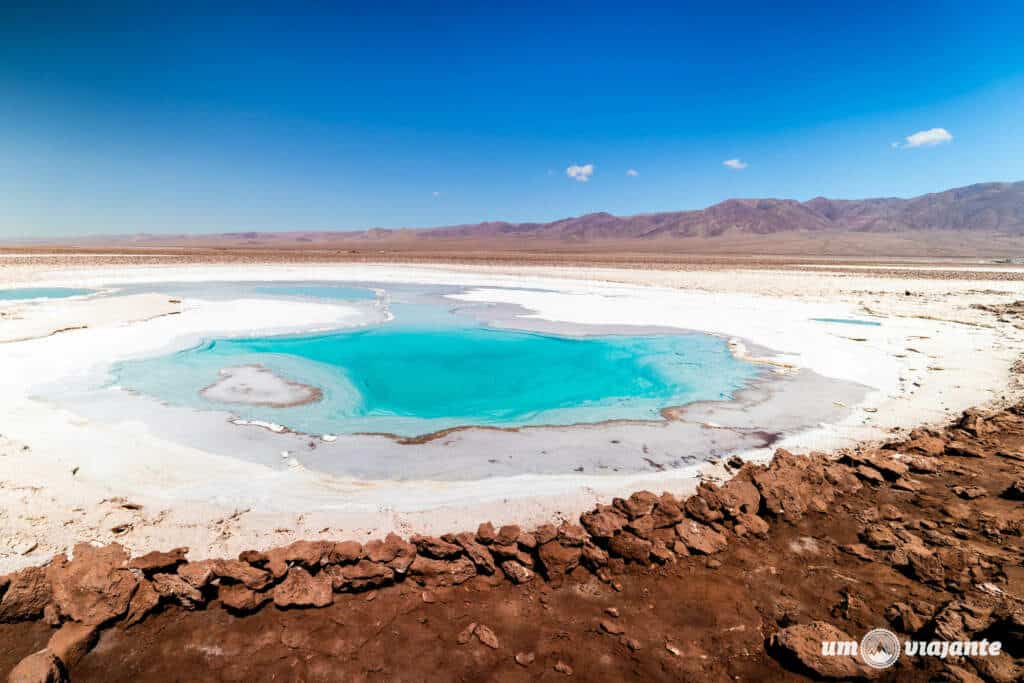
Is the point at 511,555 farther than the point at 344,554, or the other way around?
the point at 511,555

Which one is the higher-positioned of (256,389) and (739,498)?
(256,389)

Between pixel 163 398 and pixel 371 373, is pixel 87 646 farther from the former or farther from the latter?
pixel 371 373

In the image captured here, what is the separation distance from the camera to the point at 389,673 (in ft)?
9.20

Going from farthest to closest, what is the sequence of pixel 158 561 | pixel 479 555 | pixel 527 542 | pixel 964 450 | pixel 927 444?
pixel 927 444
pixel 964 450
pixel 527 542
pixel 479 555
pixel 158 561

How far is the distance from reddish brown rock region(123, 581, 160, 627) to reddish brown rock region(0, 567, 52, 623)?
56 cm

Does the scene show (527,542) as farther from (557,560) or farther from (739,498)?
(739,498)

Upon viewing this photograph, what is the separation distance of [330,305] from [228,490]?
45.9 ft

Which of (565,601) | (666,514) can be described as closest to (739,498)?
(666,514)

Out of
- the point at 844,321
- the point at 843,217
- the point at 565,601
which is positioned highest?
the point at 843,217

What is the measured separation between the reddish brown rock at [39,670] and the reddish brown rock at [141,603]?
15.8 inches

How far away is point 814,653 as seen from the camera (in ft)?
9.23

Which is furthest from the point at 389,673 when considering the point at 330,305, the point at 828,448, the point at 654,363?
the point at 330,305

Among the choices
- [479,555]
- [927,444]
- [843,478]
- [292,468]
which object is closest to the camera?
[479,555]

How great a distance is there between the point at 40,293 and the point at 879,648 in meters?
26.9
